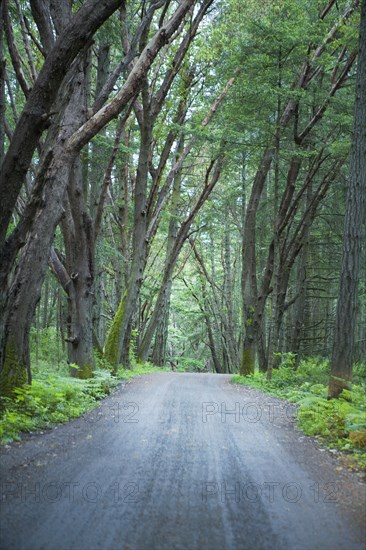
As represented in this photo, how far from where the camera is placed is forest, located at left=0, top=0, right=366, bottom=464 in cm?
708

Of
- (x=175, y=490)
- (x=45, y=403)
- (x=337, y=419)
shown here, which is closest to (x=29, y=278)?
(x=45, y=403)

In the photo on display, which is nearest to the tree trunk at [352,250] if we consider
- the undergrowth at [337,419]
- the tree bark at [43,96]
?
the undergrowth at [337,419]

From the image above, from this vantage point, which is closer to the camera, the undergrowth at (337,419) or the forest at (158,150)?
the undergrowth at (337,419)

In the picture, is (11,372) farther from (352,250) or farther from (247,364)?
(247,364)

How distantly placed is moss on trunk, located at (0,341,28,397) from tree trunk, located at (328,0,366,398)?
18.2 feet

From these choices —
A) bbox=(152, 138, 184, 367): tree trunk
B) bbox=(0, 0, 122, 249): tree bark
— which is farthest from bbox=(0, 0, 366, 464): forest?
bbox=(152, 138, 184, 367): tree trunk

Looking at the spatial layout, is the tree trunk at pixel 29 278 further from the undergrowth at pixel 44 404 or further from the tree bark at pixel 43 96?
the tree bark at pixel 43 96

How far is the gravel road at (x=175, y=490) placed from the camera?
11.5 feet

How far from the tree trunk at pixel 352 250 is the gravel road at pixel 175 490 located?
2247mm

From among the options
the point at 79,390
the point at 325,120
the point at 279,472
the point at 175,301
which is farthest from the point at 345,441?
the point at 175,301

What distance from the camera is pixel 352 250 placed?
31.3ft

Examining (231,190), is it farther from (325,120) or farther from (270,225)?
(325,120)

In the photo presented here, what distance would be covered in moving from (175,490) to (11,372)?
4160 mm

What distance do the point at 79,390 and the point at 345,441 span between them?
15.7 ft
